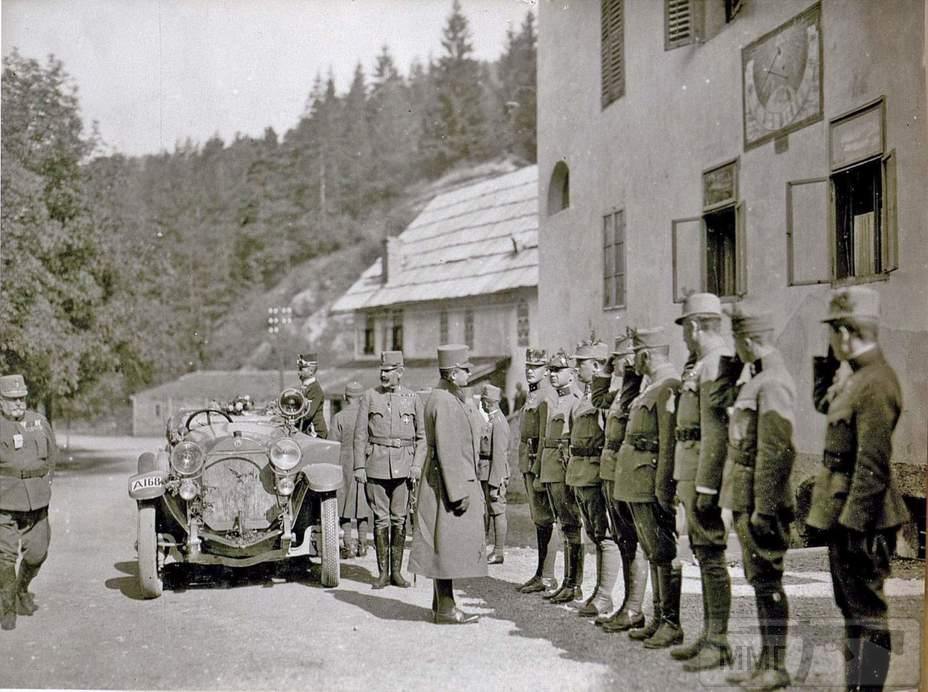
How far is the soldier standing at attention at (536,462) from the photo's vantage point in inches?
204

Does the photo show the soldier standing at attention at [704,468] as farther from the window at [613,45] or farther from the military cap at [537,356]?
the window at [613,45]

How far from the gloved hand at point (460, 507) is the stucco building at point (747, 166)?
1270mm

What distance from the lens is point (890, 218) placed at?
413cm

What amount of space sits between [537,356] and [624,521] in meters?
1.27

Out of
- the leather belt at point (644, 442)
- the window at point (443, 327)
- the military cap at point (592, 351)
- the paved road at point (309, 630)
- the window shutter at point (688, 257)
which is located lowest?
the paved road at point (309, 630)

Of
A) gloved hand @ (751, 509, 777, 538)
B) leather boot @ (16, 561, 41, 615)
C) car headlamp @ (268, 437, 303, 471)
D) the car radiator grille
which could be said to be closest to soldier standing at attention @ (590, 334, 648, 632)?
gloved hand @ (751, 509, 777, 538)

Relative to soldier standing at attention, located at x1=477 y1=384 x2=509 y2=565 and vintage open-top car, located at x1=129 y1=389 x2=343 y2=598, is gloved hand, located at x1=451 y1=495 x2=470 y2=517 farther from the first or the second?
vintage open-top car, located at x1=129 y1=389 x2=343 y2=598

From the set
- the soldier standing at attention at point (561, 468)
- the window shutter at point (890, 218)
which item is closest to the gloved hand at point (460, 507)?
the soldier standing at attention at point (561, 468)

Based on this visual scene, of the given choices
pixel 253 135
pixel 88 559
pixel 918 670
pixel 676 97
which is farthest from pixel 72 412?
pixel 918 670

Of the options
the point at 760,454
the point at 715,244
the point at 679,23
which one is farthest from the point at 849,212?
the point at 679,23

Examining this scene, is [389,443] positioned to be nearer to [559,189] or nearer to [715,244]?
[559,189]

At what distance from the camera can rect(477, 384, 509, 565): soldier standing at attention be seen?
18.2 feet

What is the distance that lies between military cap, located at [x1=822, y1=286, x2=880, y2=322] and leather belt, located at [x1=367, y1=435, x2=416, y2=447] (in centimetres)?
283

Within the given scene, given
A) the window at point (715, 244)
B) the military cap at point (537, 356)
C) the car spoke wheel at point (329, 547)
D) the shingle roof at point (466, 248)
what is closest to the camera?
the window at point (715, 244)
